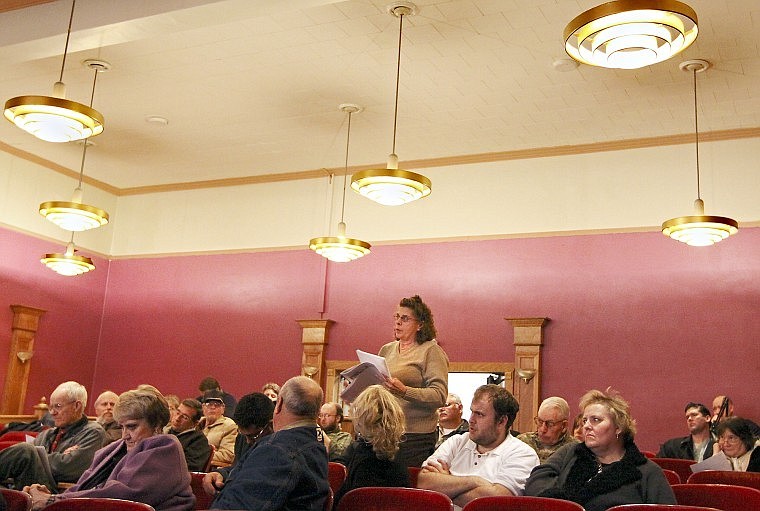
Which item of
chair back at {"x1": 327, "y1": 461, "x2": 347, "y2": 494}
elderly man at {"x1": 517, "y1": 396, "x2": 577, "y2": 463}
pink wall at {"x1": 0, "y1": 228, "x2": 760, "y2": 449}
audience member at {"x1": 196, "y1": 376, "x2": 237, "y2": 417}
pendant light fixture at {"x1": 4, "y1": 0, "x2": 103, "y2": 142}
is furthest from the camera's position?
pink wall at {"x1": 0, "y1": 228, "x2": 760, "y2": 449}

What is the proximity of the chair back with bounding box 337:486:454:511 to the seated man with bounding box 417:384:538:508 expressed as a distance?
485mm

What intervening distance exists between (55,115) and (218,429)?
3.05 m

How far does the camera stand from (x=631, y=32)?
4742mm

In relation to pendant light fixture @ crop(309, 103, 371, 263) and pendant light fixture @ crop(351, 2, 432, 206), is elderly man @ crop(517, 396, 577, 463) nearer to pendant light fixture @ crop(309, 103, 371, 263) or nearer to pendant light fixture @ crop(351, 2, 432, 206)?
pendant light fixture @ crop(351, 2, 432, 206)

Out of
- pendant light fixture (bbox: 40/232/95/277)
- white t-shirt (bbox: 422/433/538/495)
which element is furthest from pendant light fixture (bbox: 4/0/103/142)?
pendant light fixture (bbox: 40/232/95/277)

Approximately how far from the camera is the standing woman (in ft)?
15.1

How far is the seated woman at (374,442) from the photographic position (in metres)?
3.57

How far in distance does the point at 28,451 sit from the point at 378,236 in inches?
263

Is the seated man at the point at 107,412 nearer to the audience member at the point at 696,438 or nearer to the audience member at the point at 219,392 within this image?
the audience member at the point at 219,392

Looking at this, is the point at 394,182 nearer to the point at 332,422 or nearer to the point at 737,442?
the point at 332,422

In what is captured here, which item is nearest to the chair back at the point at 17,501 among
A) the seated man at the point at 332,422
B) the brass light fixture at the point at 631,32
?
the seated man at the point at 332,422

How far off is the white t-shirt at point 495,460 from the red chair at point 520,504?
529mm

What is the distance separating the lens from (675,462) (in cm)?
657

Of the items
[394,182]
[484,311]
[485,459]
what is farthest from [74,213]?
[485,459]
